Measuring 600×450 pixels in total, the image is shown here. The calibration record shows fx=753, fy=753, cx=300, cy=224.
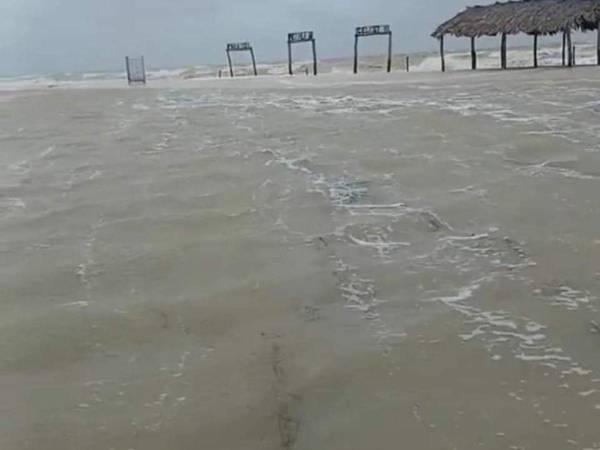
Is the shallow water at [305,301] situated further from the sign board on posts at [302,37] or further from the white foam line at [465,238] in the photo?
the sign board on posts at [302,37]

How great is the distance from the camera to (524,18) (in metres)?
33.1

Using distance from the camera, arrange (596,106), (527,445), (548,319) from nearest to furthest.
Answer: (527,445) → (548,319) → (596,106)

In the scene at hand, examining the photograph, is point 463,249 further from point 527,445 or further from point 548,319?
point 527,445

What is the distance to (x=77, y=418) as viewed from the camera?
3049 millimetres

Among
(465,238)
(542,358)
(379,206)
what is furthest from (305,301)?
(379,206)

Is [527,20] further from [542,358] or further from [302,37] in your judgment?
[542,358]

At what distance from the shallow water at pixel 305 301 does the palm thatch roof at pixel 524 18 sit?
2453cm

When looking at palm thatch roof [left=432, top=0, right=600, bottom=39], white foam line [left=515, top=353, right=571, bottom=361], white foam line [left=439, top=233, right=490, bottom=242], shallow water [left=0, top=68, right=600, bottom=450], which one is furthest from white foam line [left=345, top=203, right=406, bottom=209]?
palm thatch roof [left=432, top=0, right=600, bottom=39]

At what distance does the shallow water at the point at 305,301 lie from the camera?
2969 millimetres

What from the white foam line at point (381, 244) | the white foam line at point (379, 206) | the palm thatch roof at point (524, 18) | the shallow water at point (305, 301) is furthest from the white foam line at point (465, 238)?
the palm thatch roof at point (524, 18)

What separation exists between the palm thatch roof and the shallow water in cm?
2453

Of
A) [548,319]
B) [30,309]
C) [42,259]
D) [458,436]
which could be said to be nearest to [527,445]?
[458,436]

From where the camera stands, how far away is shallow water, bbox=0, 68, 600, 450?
2.97 metres

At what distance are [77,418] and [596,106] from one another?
12.8 metres
